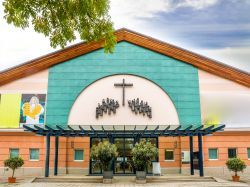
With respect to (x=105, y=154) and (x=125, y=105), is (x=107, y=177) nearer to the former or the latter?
(x=105, y=154)

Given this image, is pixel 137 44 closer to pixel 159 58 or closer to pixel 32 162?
pixel 159 58

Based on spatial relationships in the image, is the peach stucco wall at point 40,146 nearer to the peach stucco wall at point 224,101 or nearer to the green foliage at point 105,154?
the green foliage at point 105,154

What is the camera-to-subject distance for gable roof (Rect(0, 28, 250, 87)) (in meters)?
23.4

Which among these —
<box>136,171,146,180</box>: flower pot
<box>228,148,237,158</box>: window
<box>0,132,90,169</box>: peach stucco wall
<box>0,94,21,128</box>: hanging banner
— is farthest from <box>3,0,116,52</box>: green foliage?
<box>228,148,237,158</box>: window

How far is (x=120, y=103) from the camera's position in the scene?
2267cm

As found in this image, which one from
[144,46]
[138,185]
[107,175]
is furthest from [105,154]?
[144,46]

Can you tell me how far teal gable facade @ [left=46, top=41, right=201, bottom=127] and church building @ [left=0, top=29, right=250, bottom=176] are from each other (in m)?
0.08

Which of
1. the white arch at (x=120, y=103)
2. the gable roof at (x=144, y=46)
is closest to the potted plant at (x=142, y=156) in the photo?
the white arch at (x=120, y=103)

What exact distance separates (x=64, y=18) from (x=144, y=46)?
15.9m

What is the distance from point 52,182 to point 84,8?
13743 mm

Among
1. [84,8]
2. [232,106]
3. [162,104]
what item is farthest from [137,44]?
[84,8]

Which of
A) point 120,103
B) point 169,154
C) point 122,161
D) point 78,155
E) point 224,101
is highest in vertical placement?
point 224,101

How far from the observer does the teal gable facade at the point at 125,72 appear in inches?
898

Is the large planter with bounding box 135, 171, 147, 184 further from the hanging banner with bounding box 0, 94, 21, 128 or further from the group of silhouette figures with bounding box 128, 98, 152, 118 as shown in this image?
the hanging banner with bounding box 0, 94, 21, 128
